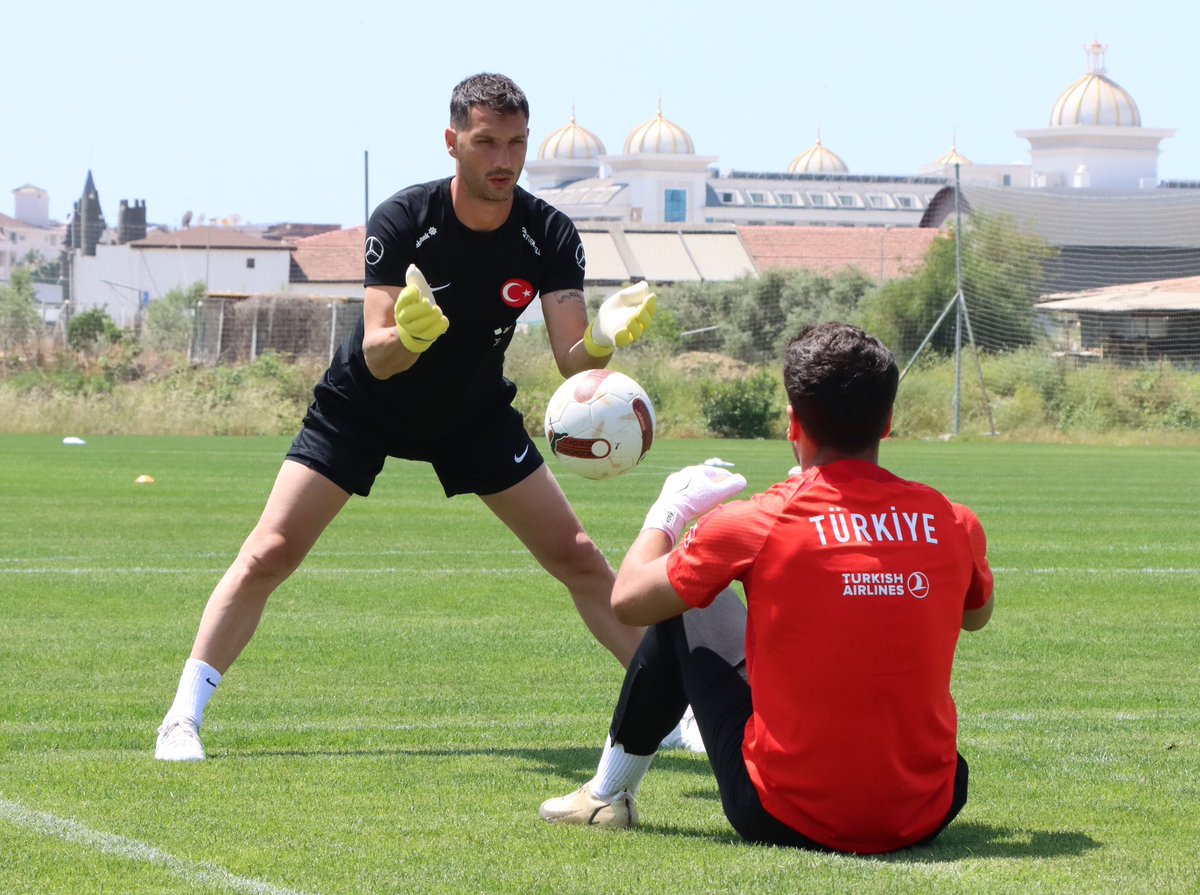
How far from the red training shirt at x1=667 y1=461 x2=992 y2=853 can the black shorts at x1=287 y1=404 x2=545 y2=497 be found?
2149 mm

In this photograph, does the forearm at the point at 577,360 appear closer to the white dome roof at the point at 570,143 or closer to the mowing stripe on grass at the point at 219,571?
the mowing stripe on grass at the point at 219,571

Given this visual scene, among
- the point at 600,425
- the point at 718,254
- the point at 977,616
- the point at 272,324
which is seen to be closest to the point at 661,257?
the point at 718,254

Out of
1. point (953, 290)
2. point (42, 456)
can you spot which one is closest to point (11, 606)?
point (42, 456)

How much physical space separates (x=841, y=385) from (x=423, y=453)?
8.73 ft

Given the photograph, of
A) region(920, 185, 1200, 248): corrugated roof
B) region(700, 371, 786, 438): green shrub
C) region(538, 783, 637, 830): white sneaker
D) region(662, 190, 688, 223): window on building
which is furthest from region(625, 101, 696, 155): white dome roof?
region(538, 783, 637, 830): white sneaker

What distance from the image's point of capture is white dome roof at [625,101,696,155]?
160625 millimetres

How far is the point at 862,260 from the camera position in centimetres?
10056

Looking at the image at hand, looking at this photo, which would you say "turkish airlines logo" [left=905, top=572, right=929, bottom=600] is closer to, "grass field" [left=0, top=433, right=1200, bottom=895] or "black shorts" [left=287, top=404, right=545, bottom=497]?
"grass field" [left=0, top=433, right=1200, bottom=895]

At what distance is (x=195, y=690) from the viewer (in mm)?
6160

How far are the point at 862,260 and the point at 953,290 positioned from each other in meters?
57.7

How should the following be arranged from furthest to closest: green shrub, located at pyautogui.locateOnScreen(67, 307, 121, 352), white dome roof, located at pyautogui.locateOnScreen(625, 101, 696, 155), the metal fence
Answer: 1. white dome roof, located at pyautogui.locateOnScreen(625, 101, 696, 155)
2. the metal fence
3. green shrub, located at pyautogui.locateOnScreen(67, 307, 121, 352)

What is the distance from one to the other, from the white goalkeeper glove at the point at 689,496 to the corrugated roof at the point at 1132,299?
4076 centimetres

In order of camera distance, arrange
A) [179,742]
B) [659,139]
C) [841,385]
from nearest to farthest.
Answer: [841,385], [179,742], [659,139]

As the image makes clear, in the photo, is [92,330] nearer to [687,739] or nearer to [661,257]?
[661,257]
